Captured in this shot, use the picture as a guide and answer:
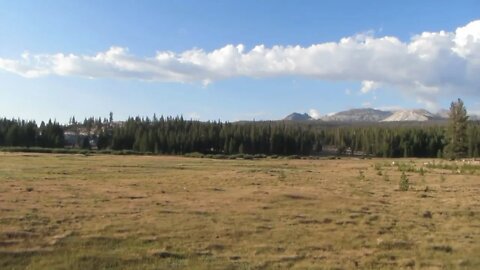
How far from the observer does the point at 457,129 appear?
11112 centimetres

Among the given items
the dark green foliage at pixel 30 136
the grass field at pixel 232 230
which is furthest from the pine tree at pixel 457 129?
the dark green foliage at pixel 30 136

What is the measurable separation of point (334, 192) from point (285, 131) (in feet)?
506

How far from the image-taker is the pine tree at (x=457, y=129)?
110938mm

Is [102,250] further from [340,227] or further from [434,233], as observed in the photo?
[434,233]

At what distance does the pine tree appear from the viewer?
111 metres

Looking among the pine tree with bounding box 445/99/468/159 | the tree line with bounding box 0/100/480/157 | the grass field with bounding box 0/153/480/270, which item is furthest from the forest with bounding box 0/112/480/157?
the grass field with bounding box 0/153/480/270

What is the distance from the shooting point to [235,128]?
19200 cm

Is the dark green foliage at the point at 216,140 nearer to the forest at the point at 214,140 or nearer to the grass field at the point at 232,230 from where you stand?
the forest at the point at 214,140

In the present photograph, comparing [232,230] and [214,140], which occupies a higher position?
[214,140]

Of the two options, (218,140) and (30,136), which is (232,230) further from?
(30,136)

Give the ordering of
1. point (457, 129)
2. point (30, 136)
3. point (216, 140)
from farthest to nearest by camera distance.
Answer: point (216, 140) → point (30, 136) → point (457, 129)

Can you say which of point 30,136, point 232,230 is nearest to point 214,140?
point 30,136

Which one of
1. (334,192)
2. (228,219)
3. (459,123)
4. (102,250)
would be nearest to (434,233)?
(228,219)

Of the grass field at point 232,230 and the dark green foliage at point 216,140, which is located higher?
the dark green foliage at point 216,140
